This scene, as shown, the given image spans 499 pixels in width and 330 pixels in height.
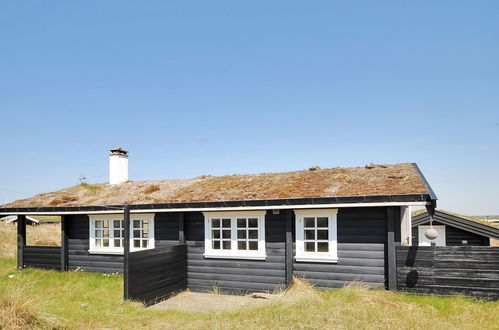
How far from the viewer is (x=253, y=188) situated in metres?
11.9

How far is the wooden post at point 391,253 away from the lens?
9.24m

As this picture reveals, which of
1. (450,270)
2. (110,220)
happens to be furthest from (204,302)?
(450,270)

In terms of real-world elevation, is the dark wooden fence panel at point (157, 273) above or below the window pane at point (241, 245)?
below

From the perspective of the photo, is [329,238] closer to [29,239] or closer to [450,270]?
[450,270]

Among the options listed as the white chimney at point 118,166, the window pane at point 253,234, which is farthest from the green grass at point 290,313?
the white chimney at point 118,166

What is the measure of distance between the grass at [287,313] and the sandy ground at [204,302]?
70 cm

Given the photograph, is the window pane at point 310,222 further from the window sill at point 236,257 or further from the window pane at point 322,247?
the window sill at point 236,257

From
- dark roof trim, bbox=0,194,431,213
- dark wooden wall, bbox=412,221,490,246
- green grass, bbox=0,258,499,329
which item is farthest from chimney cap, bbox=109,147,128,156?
dark wooden wall, bbox=412,221,490,246

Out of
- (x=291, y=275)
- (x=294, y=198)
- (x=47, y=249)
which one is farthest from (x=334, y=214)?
(x=47, y=249)

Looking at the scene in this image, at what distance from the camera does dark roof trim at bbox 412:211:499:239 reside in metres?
13.2

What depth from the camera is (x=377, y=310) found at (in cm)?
745

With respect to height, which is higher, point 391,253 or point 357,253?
point 391,253

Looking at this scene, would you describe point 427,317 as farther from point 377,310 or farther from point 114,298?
point 114,298

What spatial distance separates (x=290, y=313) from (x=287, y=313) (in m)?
0.06
